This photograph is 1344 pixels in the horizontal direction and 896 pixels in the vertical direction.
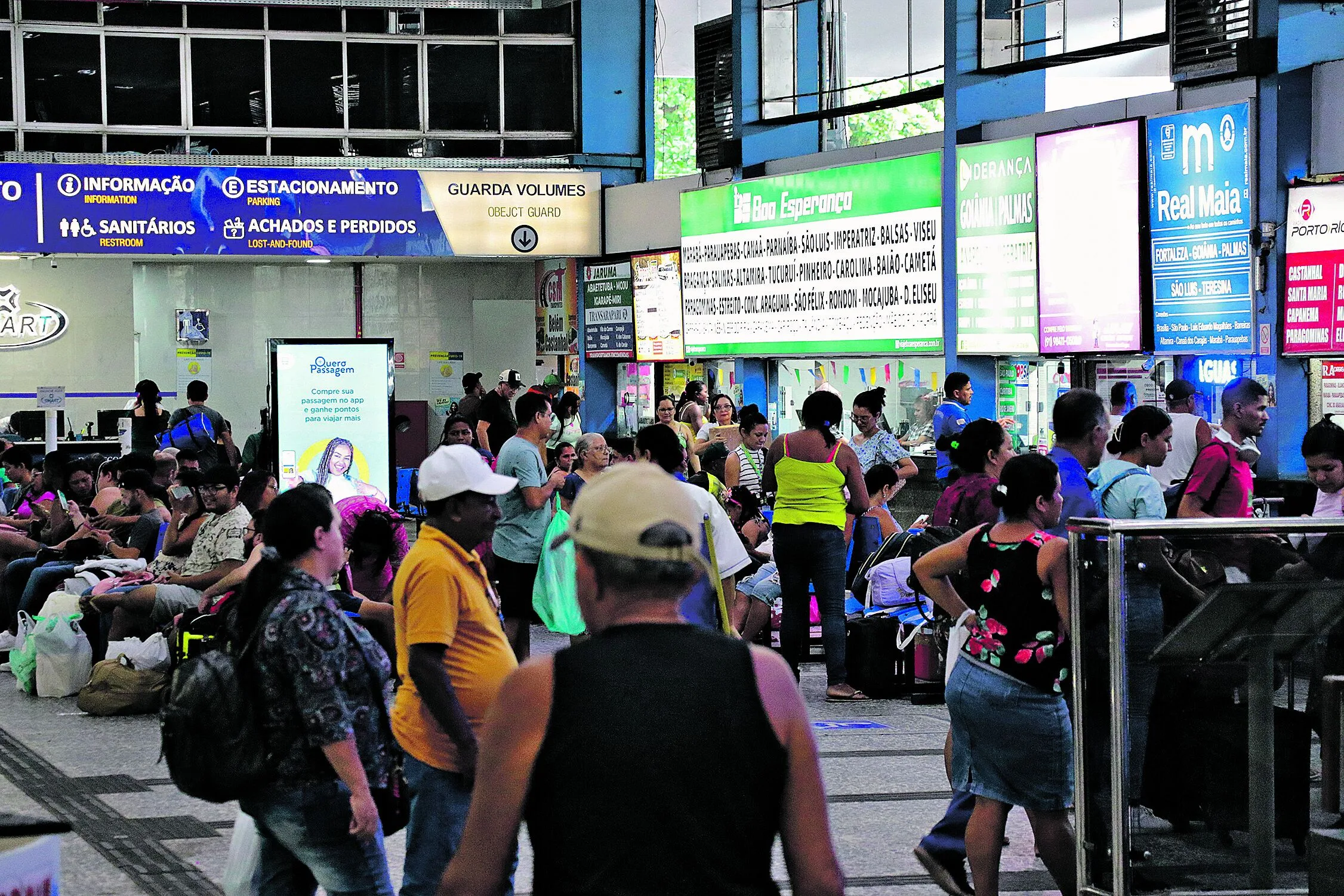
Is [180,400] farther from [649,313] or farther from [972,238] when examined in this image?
[972,238]

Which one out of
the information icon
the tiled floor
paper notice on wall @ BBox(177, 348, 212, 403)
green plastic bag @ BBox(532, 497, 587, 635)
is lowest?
the tiled floor

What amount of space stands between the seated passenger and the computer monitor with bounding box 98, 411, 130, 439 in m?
11.1

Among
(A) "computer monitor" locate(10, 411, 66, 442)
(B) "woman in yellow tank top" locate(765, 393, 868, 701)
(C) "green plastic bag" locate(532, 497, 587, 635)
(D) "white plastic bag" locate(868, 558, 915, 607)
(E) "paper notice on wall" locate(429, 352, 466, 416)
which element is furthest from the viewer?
(E) "paper notice on wall" locate(429, 352, 466, 416)

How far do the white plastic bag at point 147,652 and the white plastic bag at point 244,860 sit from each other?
21.6ft

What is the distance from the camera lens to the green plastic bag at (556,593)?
995 centimetres

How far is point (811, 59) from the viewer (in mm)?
19406

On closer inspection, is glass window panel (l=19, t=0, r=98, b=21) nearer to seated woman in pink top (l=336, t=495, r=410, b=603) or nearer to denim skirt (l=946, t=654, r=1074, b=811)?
seated woman in pink top (l=336, t=495, r=410, b=603)

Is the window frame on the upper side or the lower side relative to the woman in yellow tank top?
upper

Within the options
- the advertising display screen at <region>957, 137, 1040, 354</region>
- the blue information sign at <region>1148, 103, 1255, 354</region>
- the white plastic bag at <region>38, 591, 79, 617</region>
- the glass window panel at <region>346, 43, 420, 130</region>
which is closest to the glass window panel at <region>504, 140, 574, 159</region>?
the glass window panel at <region>346, 43, 420, 130</region>

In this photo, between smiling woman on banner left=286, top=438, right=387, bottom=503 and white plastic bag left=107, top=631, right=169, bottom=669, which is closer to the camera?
white plastic bag left=107, top=631, right=169, bottom=669

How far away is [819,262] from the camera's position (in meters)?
18.0

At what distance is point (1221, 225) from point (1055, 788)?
789 centimetres

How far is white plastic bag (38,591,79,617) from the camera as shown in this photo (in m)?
11.6

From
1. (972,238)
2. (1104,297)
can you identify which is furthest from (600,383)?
(1104,297)
